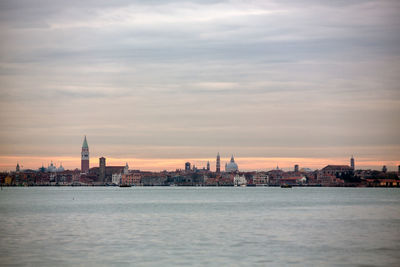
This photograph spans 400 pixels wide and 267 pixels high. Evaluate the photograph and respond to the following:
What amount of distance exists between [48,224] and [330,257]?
1244 inches

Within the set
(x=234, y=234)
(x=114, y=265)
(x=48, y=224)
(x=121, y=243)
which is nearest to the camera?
(x=114, y=265)

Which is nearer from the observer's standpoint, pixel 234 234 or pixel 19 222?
pixel 234 234

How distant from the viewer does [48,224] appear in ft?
198

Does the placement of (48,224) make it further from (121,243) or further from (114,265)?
(114,265)

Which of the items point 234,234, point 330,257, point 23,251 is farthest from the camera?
point 234,234

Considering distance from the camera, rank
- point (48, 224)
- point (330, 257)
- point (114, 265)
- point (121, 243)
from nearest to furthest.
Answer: point (114, 265) < point (330, 257) < point (121, 243) < point (48, 224)

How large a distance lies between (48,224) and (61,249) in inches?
832

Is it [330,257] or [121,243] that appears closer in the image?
[330,257]

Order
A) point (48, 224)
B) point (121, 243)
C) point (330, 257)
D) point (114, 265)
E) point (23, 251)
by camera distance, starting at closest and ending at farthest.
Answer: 1. point (114, 265)
2. point (330, 257)
3. point (23, 251)
4. point (121, 243)
5. point (48, 224)

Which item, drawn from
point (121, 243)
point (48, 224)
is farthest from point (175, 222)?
point (121, 243)

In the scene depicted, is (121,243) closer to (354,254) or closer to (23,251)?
(23,251)

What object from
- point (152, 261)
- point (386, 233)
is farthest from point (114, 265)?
point (386, 233)

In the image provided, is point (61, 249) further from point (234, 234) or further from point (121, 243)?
point (234, 234)

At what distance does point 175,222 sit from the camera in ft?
206
